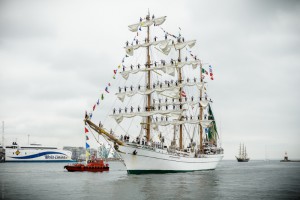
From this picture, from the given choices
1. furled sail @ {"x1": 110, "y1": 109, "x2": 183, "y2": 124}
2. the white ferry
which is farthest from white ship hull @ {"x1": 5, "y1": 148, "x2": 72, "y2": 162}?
furled sail @ {"x1": 110, "y1": 109, "x2": 183, "y2": 124}

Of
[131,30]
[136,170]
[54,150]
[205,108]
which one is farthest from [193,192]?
[54,150]

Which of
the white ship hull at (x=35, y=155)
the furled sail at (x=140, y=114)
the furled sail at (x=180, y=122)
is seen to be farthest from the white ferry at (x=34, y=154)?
the furled sail at (x=140, y=114)

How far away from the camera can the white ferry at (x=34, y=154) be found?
163125 mm

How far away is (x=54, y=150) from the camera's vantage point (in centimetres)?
17312

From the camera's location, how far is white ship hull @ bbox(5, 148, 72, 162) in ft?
535

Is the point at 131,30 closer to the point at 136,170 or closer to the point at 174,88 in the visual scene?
the point at 174,88

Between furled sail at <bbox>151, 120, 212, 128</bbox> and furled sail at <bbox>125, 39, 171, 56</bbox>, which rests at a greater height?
furled sail at <bbox>125, 39, 171, 56</bbox>

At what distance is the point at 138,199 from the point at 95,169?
4322 cm

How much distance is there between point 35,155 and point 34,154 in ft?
2.75

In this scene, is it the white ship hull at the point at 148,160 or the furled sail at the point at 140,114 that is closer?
the white ship hull at the point at 148,160

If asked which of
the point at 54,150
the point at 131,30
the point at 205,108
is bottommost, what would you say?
the point at 54,150

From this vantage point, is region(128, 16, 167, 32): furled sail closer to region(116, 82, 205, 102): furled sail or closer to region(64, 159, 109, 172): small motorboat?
region(116, 82, 205, 102): furled sail

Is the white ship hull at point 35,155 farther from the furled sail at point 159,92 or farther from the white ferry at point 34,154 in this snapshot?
the furled sail at point 159,92

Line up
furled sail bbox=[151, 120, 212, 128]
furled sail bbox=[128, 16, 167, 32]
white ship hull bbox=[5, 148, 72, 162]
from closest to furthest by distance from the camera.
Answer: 1. furled sail bbox=[128, 16, 167, 32]
2. furled sail bbox=[151, 120, 212, 128]
3. white ship hull bbox=[5, 148, 72, 162]
